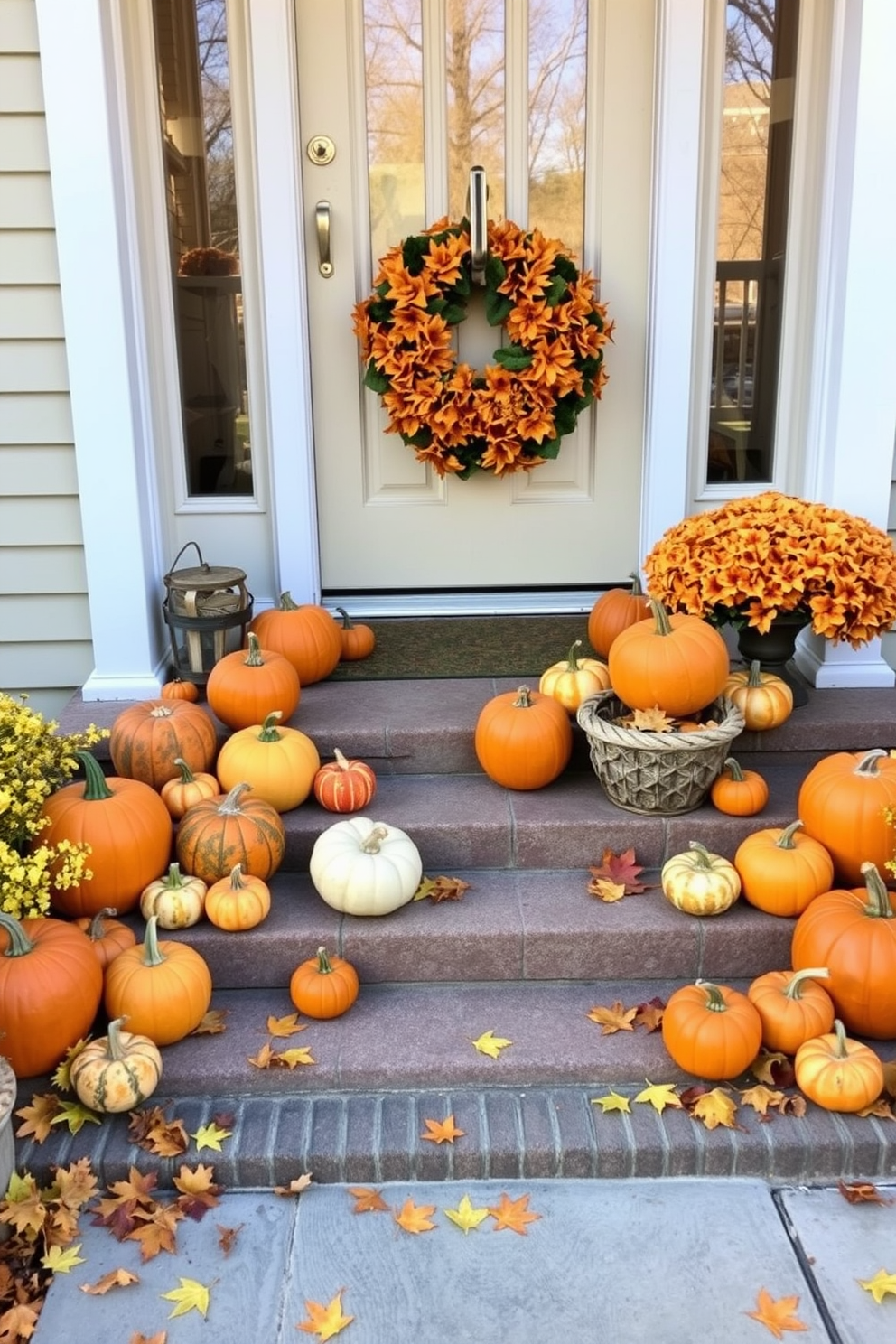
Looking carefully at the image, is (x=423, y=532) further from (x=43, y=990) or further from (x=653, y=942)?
(x=43, y=990)

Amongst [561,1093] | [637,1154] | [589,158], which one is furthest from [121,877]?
[589,158]

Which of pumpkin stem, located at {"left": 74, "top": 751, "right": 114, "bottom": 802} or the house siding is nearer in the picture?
pumpkin stem, located at {"left": 74, "top": 751, "right": 114, "bottom": 802}

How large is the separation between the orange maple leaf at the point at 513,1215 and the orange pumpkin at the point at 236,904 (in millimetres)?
811

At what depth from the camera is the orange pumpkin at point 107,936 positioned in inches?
96.4

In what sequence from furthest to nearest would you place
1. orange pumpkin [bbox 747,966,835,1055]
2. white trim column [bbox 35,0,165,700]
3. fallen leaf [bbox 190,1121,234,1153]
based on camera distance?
1. white trim column [bbox 35,0,165,700]
2. orange pumpkin [bbox 747,966,835,1055]
3. fallen leaf [bbox 190,1121,234,1153]

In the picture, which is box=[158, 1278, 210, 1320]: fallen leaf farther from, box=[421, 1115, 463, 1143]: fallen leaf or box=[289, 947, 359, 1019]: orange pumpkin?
box=[289, 947, 359, 1019]: orange pumpkin

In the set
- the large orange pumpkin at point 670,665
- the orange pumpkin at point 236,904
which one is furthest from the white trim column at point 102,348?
the large orange pumpkin at point 670,665

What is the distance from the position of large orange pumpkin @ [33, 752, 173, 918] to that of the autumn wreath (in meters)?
1.44

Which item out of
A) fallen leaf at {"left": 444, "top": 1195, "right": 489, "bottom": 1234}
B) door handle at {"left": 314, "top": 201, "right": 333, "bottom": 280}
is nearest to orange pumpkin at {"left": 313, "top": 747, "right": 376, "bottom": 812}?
fallen leaf at {"left": 444, "top": 1195, "right": 489, "bottom": 1234}

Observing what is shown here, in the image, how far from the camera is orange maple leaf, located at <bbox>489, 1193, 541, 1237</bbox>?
2.09 m

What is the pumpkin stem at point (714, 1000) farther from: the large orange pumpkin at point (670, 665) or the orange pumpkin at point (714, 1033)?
the large orange pumpkin at point (670, 665)

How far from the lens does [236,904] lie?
2.57 m

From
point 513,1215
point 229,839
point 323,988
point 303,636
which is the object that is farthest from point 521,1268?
point 303,636

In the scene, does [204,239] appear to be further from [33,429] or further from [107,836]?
[107,836]
